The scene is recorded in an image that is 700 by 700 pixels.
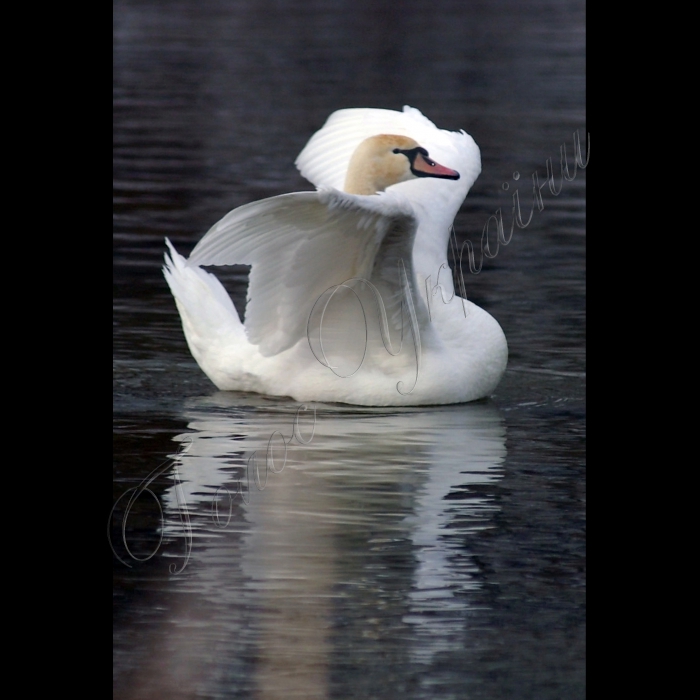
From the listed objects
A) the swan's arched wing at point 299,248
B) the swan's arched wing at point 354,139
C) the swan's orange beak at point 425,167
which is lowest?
the swan's arched wing at point 299,248

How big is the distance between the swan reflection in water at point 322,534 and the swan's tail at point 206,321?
0.69 feet

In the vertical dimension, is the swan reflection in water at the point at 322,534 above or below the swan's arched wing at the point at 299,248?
below

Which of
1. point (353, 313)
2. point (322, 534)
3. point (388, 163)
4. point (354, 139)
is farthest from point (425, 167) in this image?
point (322, 534)

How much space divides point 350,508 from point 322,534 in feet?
0.96

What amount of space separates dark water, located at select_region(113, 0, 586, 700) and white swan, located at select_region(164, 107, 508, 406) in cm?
14

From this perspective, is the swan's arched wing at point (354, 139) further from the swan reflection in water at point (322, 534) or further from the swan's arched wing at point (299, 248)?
the swan reflection in water at point (322, 534)

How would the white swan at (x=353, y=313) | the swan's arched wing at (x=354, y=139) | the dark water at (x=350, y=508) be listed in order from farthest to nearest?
the swan's arched wing at (x=354, y=139) → the white swan at (x=353, y=313) → the dark water at (x=350, y=508)

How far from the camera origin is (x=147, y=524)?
6203 millimetres

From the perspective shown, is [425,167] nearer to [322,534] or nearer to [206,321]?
[206,321]

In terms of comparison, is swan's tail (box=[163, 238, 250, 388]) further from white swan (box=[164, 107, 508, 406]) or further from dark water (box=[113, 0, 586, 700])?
dark water (box=[113, 0, 586, 700])

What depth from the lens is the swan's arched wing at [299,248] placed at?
6.75m

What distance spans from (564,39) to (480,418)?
1544cm

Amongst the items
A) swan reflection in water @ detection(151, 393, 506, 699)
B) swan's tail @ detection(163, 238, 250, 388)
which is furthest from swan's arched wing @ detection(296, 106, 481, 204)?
swan reflection in water @ detection(151, 393, 506, 699)

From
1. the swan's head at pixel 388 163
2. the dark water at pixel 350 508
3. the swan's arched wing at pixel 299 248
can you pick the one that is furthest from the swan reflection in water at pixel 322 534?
the swan's head at pixel 388 163
